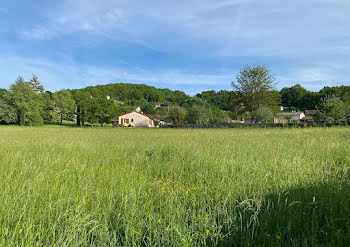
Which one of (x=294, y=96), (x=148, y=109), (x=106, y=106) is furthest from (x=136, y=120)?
(x=294, y=96)

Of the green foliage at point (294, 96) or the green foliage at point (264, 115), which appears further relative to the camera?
the green foliage at point (294, 96)

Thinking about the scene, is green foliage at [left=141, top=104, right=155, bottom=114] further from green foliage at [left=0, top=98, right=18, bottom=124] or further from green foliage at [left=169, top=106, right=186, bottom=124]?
green foliage at [left=0, top=98, right=18, bottom=124]

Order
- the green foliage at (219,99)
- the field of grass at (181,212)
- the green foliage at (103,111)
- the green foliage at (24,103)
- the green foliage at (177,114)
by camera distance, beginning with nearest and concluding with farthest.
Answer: the field of grass at (181,212)
the green foliage at (24,103)
the green foliage at (103,111)
the green foliage at (177,114)
the green foliage at (219,99)

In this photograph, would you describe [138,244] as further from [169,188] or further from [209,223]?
[169,188]

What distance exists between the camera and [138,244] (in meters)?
2.05

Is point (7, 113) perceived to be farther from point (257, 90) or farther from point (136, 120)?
point (257, 90)

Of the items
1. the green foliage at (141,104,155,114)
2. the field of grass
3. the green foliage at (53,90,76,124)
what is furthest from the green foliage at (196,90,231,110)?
the field of grass

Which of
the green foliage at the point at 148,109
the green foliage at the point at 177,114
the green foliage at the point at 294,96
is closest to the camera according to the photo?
the green foliage at the point at 177,114

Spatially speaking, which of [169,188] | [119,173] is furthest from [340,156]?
[119,173]

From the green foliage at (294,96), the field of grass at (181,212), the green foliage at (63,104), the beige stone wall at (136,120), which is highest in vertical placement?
the green foliage at (294,96)

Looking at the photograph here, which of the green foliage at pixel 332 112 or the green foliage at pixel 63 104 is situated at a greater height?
the green foliage at pixel 63 104

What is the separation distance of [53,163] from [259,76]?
47.4 metres

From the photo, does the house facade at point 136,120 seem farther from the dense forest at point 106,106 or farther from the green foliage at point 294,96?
the green foliage at point 294,96

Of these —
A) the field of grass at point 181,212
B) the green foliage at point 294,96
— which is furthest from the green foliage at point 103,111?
the green foliage at point 294,96
